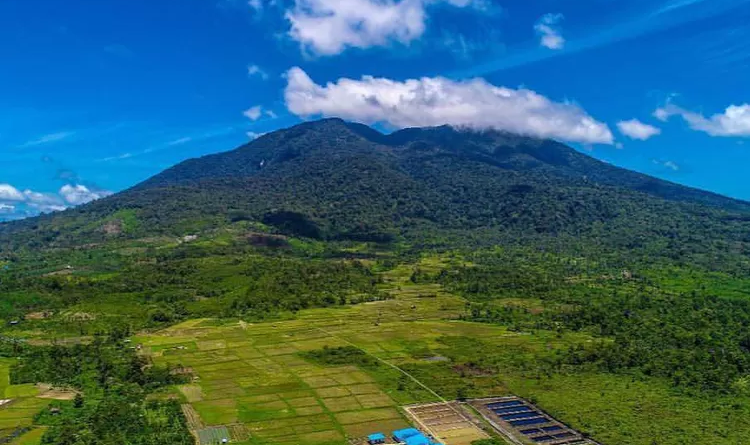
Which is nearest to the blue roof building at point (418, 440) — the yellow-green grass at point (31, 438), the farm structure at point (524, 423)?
the farm structure at point (524, 423)

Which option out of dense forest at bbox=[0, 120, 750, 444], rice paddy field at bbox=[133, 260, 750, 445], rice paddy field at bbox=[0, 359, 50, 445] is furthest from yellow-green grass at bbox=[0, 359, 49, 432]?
rice paddy field at bbox=[133, 260, 750, 445]

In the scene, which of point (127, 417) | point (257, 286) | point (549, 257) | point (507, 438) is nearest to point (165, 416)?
point (127, 417)

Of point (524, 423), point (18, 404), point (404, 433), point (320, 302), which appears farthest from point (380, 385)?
point (320, 302)

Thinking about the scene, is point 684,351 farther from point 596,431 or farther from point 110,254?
point 110,254

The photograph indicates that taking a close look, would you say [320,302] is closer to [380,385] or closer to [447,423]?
[380,385]

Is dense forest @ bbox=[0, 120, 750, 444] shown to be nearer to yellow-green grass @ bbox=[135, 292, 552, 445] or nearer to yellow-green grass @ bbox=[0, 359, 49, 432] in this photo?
yellow-green grass @ bbox=[0, 359, 49, 432]
